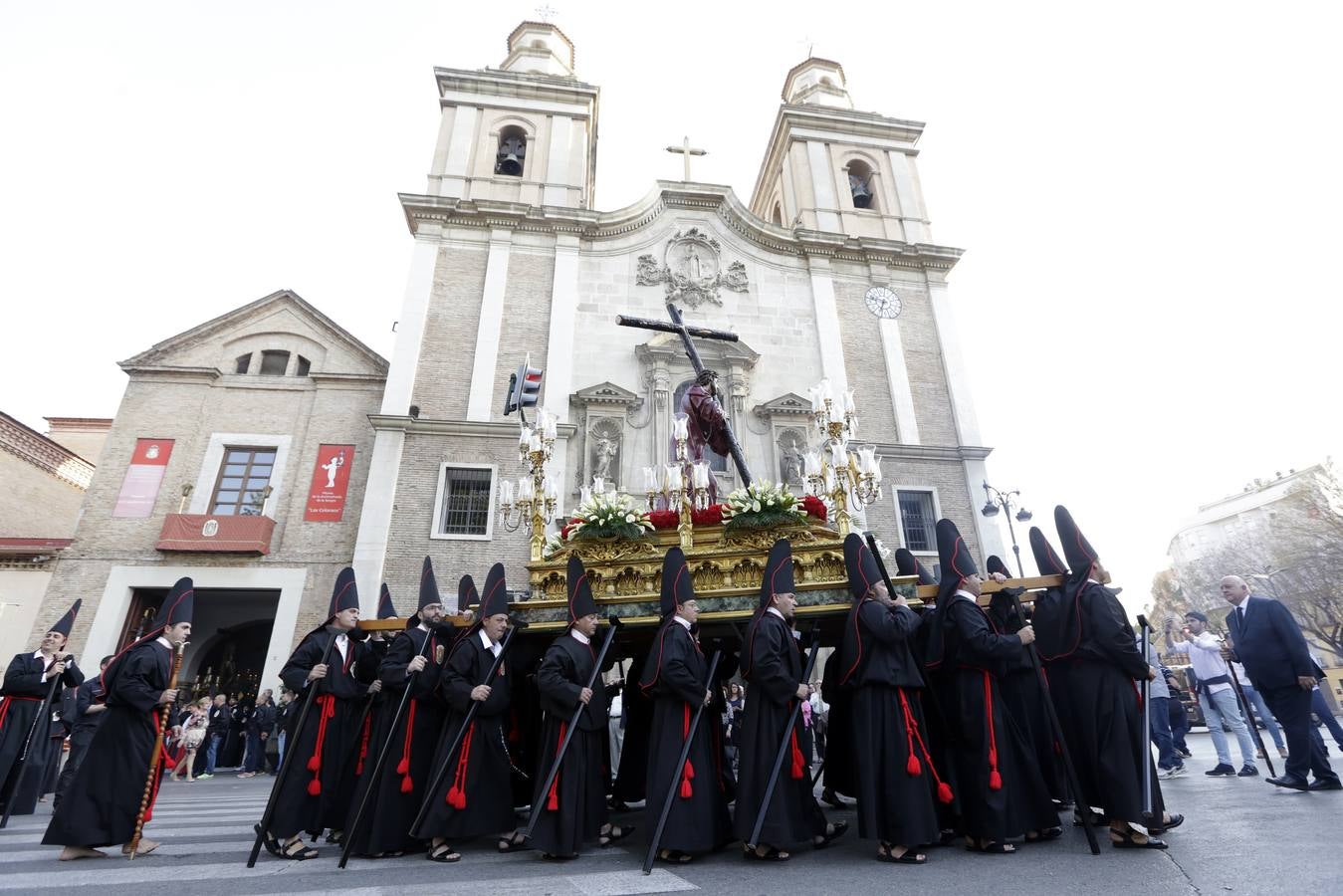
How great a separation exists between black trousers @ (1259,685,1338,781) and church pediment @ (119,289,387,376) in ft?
66.7

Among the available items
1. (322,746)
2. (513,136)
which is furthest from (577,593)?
(513,136)

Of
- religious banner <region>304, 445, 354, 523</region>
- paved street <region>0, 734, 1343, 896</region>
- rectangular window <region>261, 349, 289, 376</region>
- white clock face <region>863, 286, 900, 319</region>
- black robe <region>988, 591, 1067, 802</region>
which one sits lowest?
paved street <region>0, 734, 1343, 896</region>

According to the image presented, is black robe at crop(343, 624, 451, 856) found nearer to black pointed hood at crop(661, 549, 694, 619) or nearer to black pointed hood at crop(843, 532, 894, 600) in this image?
black pointed hood at crop(661, 549, 694, 619)

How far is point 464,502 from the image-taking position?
18062 mm

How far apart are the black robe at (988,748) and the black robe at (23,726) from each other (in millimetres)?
9630

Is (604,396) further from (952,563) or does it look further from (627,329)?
(952,563)

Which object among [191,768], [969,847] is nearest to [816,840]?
[969,847]

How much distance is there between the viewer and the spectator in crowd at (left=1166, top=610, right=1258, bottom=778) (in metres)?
A: 8.08

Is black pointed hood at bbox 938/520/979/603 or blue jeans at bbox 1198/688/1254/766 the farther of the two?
blue jeans at bbox 1198/688/1254/766

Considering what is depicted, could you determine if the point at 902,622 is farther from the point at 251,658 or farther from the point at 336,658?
the point at 251,658

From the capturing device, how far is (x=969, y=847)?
494 cm

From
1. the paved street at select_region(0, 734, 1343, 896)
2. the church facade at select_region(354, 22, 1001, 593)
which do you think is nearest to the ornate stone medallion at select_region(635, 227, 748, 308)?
the church facade at select_region(354, 22, 1001, 593)

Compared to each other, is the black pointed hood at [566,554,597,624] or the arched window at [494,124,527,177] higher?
the arched window at [494,124,527,177]

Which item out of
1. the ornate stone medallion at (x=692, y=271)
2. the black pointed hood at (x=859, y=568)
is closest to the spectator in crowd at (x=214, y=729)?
the ornate stone medallion at (x=692, y=271)
